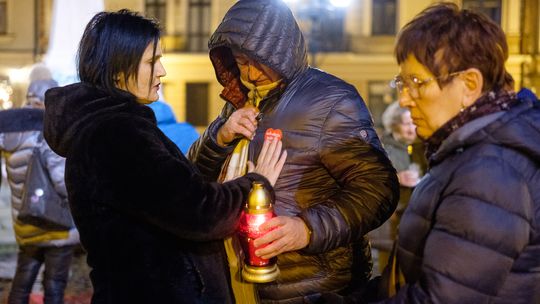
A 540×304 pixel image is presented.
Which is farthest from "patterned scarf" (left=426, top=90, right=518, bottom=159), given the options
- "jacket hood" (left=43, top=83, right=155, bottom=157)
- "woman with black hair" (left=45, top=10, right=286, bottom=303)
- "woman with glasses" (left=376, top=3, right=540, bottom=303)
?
"jacket hood" (left=43, top=83, right=155, bottom=157)

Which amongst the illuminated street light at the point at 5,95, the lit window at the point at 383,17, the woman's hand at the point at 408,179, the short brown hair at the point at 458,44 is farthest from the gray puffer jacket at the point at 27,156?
the lit window at the point at 383,17

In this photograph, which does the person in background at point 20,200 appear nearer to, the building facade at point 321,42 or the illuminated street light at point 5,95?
the illuminated street light at point 5,95

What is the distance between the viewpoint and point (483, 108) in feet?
6.81

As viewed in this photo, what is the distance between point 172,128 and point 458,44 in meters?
4.33

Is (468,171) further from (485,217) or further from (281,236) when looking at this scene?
(281,236)

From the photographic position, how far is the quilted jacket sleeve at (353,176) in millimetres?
2754

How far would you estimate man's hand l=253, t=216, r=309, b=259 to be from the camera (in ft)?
8.28

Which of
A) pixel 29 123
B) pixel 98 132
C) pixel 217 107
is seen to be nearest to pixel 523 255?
pixel 98 132

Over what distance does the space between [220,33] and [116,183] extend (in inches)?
31.9

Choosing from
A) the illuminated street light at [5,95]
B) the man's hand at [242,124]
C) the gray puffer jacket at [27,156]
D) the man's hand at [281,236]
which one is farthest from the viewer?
the illuminated street light at [5,95]

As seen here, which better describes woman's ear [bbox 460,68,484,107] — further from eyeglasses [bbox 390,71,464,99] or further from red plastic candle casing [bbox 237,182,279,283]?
red plastic candle casing [bbox 237,182,279,283]

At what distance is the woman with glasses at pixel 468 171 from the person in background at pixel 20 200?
4.06m

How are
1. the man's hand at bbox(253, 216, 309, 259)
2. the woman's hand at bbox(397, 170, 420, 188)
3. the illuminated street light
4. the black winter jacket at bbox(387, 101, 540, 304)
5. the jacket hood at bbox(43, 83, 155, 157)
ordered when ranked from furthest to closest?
the illuminated street light, the woman's hand at bbox(397, 170, 420, 188), the jacket hood at bbox(43, 83, 155, 157), the man's hand at bbox(253, 216, 309, 259), the black winter jacket at bbox(387, 101, 540, 304)

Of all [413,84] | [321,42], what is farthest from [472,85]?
[321,42]
